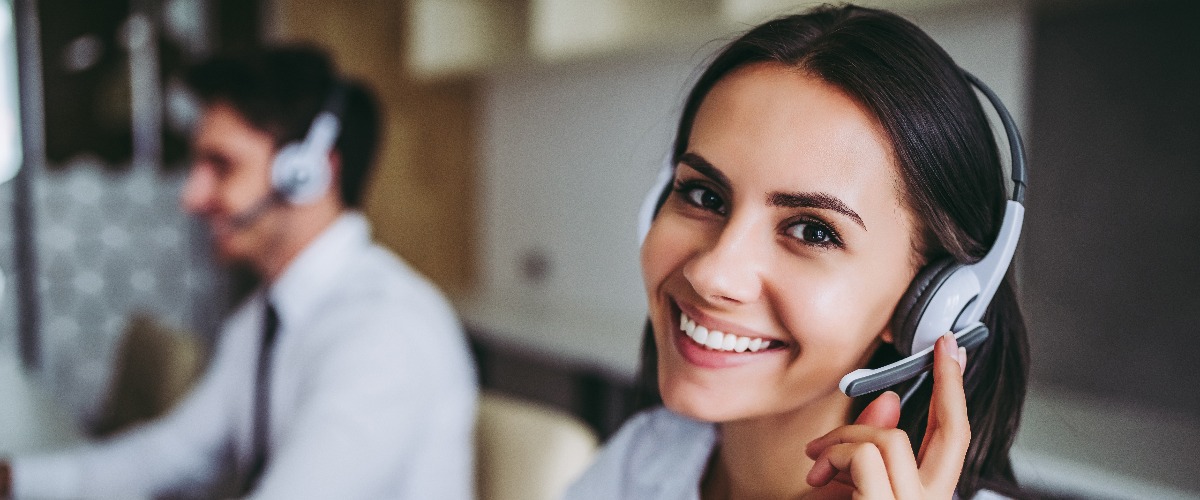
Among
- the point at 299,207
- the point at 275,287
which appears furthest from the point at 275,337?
the point at 299,207

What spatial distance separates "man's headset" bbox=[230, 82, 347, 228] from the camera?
5.06ft

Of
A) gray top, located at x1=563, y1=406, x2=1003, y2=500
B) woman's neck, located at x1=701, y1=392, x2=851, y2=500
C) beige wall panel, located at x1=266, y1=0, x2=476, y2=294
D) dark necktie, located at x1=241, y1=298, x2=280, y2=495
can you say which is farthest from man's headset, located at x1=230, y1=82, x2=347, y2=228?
beige wall panel, located at x1=266, y1=0, x2=476, y2=294

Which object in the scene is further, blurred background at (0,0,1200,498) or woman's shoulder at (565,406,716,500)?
blurred background at (0,0,1200,498)

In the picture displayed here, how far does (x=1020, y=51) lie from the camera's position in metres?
1.88

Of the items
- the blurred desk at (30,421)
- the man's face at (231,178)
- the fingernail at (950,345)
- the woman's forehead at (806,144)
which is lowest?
the blurred desk at (30,421)

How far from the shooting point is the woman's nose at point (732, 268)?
59cm

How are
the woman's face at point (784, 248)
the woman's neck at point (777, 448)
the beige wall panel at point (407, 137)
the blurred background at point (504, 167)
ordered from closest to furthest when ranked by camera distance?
the woman's face at point (784, 248), the woman's neck at point (777, 448), the blurred background at point (504, 167), the beige wall panel at point (407, 137)

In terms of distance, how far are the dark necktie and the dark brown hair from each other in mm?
1082

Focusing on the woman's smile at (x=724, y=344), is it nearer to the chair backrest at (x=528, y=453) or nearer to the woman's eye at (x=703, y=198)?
the woman's eye at (x=703, y=198)

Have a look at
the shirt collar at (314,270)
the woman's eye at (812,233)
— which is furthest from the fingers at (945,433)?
the shirt collar at (314,270)

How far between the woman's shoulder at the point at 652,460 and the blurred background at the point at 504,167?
1161 millimetres

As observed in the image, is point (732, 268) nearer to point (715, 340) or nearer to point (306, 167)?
point (715, 340)

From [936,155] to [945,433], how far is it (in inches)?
8.5

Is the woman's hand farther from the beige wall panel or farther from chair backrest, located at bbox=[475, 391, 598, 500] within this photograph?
the beige wall panel
